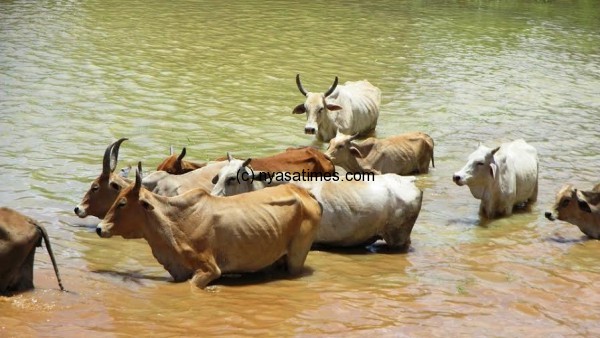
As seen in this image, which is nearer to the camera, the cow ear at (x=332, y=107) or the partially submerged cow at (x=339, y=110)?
the partially submerged cow at (x=339, y=110)

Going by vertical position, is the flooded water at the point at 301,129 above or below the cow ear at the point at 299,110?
below

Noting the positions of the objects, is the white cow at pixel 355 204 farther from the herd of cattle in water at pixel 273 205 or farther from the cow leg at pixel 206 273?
the cow leg at pixel 206 273

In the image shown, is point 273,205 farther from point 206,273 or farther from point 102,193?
point 102,193

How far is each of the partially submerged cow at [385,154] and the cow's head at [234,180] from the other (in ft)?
8.86

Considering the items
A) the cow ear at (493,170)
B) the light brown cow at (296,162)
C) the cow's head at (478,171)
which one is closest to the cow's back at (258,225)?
the light brown cow at (296,162)

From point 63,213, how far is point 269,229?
9.37 feet

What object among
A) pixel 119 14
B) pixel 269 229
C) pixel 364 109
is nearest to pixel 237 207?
pixel 269 229

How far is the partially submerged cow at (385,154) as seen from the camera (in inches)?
468

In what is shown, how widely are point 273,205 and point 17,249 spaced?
85.0 inches

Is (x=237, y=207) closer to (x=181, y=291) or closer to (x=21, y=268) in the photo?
(x=181, y=291)

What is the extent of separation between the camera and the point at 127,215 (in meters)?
8.09

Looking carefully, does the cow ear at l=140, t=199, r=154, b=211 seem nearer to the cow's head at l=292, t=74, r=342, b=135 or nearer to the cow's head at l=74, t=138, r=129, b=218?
the cow's head at l=74, t=138, r=129, b=218

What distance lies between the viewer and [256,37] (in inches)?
826

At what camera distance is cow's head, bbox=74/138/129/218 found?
369 inches
